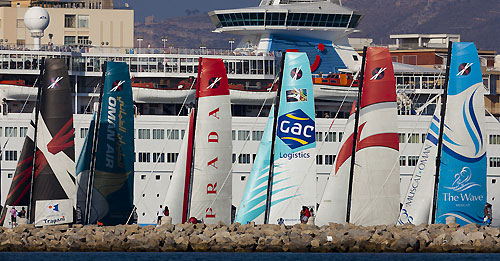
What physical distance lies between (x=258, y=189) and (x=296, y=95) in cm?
369

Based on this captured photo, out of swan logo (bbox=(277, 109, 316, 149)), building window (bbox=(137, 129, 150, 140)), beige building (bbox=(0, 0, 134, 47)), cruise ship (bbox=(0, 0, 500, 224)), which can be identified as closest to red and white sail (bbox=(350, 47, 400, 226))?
swan logo (bbox=(277, 109, 316, 149))

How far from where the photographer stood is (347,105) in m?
63.9

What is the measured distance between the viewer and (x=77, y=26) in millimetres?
81125

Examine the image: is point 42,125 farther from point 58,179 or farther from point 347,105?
point 347,105

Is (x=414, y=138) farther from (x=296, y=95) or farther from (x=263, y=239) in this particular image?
(x=263, y=239)

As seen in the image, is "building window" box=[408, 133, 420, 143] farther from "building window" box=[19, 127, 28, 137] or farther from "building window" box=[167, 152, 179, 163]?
"building window" box=[19, 127, 28, 137]

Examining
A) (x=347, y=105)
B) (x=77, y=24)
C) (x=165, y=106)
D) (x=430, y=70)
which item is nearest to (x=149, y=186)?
(x=165, y=106)

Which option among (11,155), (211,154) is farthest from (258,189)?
(11,155)

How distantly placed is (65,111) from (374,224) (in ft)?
34.9

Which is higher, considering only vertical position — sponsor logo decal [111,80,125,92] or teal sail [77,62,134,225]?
sponsor logo decal [111,80,125,92]

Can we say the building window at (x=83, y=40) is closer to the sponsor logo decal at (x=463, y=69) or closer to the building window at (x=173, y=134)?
the building window at (x=173, y=134)

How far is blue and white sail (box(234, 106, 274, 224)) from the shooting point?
160ft

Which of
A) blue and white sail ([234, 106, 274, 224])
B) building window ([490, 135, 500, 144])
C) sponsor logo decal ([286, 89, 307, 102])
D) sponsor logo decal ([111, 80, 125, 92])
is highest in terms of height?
sponsor logo decal ([111, 80, 125, 92])

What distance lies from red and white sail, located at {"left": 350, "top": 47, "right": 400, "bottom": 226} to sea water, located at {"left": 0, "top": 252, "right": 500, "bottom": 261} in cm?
274
